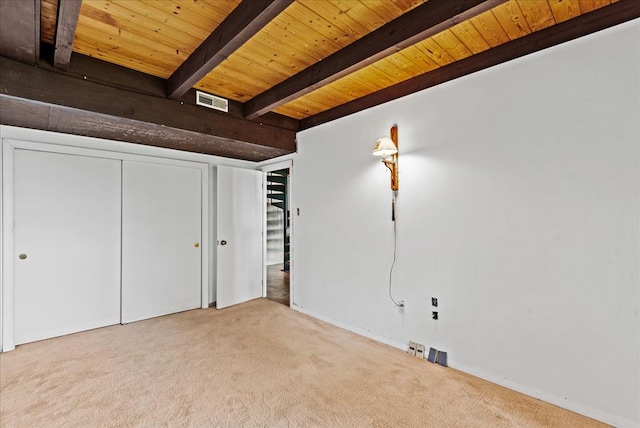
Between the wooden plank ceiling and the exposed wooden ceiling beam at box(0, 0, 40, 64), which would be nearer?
the exposed wooden ceiling beam at box(0, 0, 40, 64)

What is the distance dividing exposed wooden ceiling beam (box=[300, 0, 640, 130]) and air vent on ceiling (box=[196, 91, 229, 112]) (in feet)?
4.67

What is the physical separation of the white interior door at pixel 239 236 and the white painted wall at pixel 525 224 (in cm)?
203

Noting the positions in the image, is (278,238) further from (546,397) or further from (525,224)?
(546,397)

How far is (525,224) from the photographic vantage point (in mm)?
2160

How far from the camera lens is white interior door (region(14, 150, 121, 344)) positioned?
118 inches

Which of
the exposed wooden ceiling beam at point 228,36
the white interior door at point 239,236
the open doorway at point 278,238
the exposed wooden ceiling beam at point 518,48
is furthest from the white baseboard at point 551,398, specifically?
the white interior door at point 239,236

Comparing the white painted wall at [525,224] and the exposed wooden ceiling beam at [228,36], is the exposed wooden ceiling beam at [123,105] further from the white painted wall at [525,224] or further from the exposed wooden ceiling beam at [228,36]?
the white painted wall at [525,224]

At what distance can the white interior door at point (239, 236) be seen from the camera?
425 cm

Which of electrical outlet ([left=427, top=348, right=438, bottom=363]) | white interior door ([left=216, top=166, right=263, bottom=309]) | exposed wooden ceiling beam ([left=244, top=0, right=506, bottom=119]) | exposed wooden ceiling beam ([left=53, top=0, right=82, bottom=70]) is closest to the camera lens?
exposed wooden ceiling beam ([left=53, top=0, right=82, bottom=70])

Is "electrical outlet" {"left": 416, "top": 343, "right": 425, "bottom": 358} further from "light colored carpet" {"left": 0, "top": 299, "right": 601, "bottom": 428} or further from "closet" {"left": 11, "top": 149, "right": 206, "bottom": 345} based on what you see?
"closet" {"left": 11, "top": 149, "right": 206, "bottom": 345}

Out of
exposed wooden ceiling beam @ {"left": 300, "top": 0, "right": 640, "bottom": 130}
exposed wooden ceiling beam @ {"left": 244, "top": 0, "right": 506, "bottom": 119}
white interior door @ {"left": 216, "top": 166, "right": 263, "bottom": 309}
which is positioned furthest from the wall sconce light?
white interior door @ {"left": 216, "top": 166, "right": 263, "bottom": 309}

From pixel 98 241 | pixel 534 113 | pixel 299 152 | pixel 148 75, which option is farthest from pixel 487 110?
pixel 98 241

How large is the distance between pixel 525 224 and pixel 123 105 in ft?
11.0

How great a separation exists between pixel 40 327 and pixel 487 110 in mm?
4641
